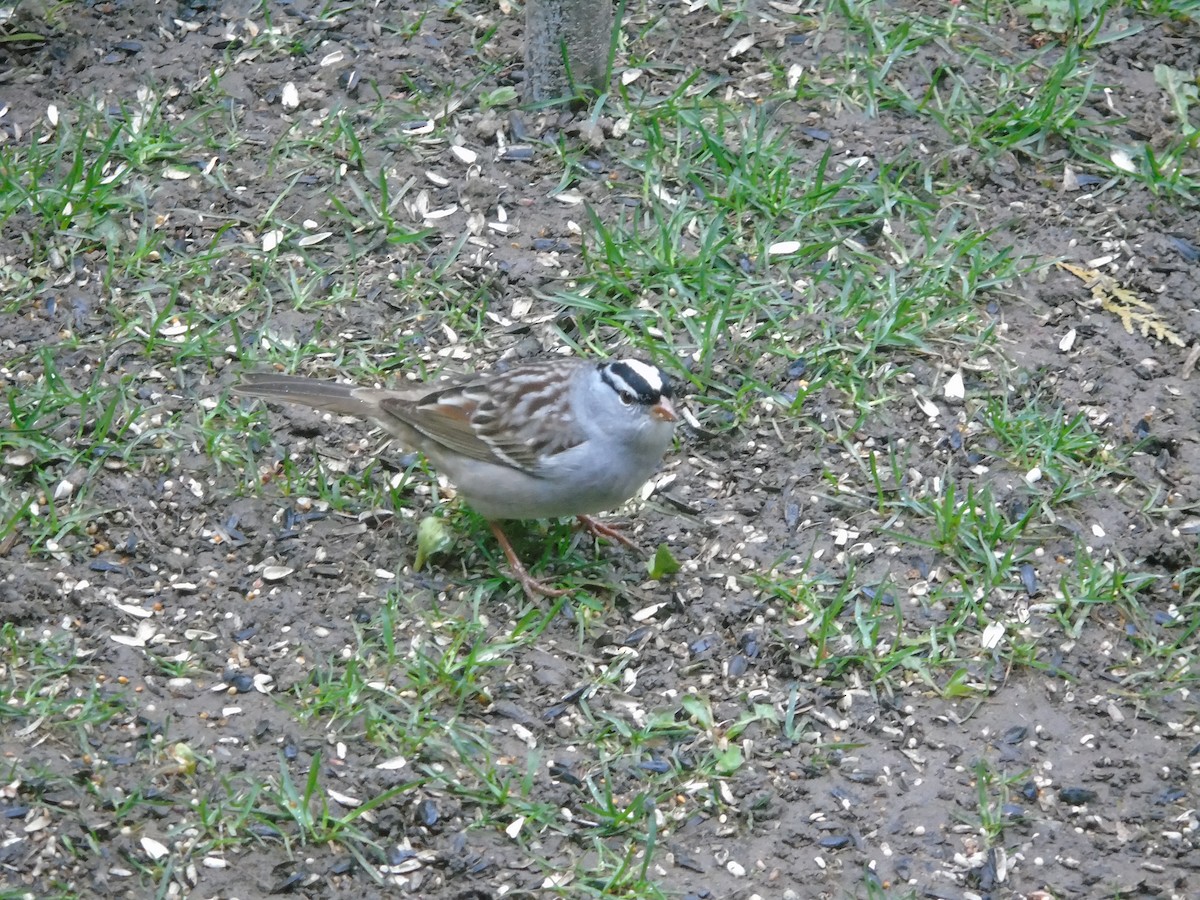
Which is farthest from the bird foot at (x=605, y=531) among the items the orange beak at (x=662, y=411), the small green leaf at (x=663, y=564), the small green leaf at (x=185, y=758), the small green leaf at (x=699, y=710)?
the small green leaf at (x=185, y=758)

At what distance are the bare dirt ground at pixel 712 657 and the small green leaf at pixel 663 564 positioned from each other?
74mm

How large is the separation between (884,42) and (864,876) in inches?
147

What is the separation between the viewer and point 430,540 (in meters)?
4.57

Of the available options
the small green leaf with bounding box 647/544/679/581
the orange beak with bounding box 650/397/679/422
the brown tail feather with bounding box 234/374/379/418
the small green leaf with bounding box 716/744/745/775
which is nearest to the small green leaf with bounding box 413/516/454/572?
the brown tail feather with bounding box 234/374/379/418

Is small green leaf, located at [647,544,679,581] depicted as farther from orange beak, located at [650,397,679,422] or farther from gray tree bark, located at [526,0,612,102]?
gray tree bark, located at [526,0,612,102]

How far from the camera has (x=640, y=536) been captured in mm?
4809

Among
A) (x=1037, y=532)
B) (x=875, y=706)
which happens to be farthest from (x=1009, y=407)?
(x=875, y=706)

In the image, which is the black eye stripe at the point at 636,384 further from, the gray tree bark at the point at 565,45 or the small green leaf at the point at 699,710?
the gray tree bark at the point at 565,45

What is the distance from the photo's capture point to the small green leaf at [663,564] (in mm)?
4559

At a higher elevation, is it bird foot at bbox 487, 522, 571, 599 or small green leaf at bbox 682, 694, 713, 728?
bird foot at bbox 487, 522, 571, 599

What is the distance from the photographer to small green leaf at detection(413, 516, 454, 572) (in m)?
4.57

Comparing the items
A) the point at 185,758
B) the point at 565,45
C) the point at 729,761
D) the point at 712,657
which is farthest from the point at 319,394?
the point at 565,45

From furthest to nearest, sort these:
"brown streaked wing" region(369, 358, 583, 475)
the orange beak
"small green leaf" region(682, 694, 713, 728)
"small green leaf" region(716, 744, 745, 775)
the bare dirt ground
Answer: "brown streaked wing" region(369, 358, 583, 475)
the orange beak
"small green leaf" region(682, 694, 713, 728)
"small green leaf" region(716, 744, 745, 775)
the bare dirt ground

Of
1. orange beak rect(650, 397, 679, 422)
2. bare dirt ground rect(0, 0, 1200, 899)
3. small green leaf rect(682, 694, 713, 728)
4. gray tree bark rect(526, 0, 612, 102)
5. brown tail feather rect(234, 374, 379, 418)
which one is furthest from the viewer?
gray tree bark rect(526, 0, 612, 102)
